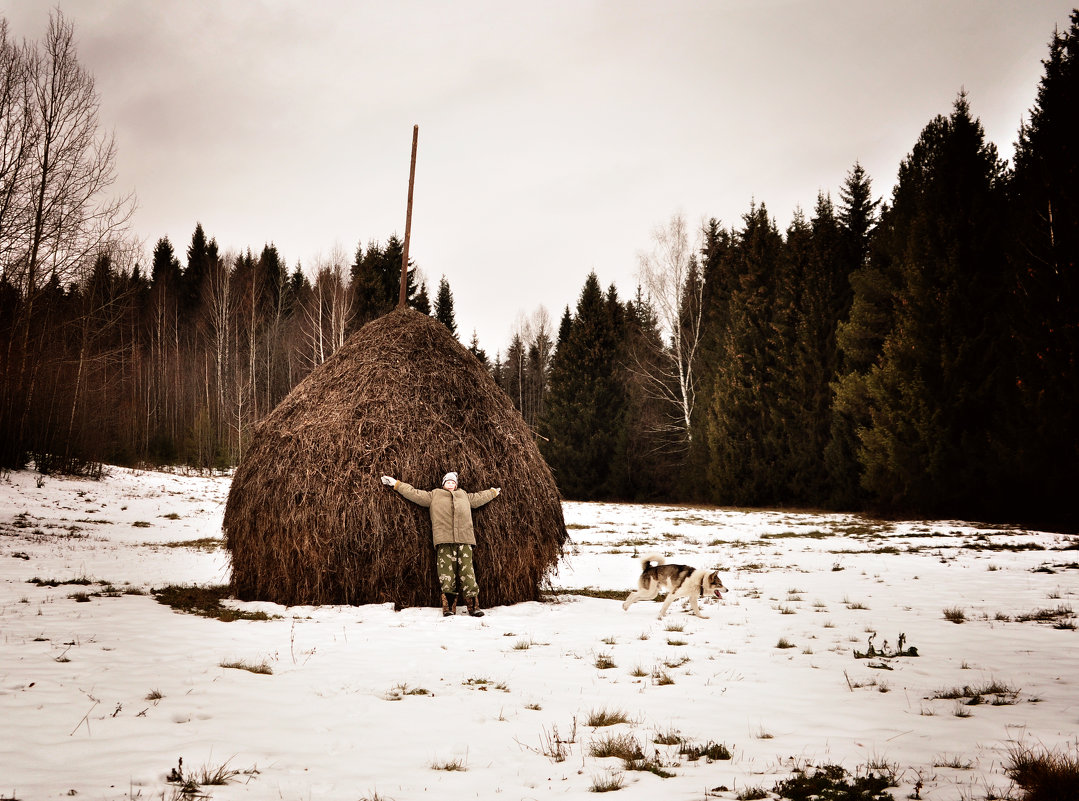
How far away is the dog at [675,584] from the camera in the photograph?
29.4ft

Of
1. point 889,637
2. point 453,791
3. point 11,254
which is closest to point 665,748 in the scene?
point 453,791

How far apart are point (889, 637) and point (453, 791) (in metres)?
6.14

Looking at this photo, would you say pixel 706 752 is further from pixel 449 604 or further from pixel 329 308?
pixel 329 308

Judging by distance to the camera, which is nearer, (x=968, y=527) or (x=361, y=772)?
(x=361, y=772)

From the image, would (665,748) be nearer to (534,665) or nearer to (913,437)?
(534,665)

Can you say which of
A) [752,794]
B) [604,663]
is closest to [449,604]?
[604,663]

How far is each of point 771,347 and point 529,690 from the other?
97.7ft

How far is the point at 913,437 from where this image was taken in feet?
76.7

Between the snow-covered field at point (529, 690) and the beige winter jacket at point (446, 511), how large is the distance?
3.62 ft

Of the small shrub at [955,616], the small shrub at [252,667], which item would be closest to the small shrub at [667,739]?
the small shrub at [252,667]

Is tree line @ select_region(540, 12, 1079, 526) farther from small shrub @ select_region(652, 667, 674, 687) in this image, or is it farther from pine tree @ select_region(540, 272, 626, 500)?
small shrub @ select_region(652, 667, 674, 687)

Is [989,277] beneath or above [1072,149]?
beneath

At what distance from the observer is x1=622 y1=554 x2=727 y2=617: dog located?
29.4 ft

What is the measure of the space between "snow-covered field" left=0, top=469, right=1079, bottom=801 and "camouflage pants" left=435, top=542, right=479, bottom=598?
0.51 m
